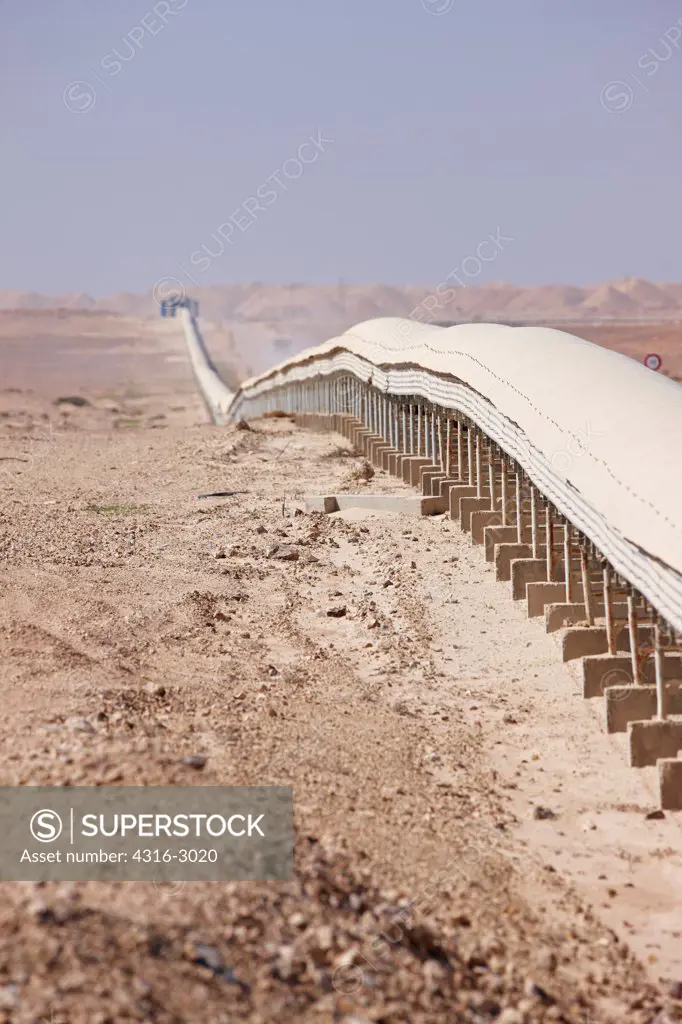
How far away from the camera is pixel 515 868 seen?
720 cm

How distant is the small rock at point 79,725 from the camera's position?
7.57 metres

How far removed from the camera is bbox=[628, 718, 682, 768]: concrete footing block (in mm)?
8570

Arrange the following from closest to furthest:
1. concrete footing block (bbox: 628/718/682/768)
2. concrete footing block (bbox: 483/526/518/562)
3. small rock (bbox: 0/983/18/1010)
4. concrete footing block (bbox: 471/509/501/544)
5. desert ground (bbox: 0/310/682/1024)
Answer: small rock (bbox: 0/983/18/1010)
desert ground (bbox: 0/310/682/1024)
concrete footing block (bbox: 628/718/682/768)
concrete footing block (bbox: 483/526/518/562)
concrete footing block (bbox: 471/509/501/544)

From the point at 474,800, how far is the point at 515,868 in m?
0.83

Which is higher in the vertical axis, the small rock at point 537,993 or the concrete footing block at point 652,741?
the concrete footing block at point 652,741

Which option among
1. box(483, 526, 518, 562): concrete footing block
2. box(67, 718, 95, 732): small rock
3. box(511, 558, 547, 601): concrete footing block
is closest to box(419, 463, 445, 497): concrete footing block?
box(483, 526, 518, 562): concrete footing block

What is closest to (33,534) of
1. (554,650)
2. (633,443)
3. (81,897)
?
(554,650)

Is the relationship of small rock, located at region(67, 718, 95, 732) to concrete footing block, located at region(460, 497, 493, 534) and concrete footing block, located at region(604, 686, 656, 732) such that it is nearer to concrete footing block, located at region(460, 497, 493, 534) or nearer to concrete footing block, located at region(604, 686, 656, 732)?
concrete footing block, located at region(604, 686, 656, 732)

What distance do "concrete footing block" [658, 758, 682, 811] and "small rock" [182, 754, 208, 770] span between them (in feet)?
8.03

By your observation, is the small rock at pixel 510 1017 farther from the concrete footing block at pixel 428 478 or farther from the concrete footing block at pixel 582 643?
the concrete footing block at pixel 428 478

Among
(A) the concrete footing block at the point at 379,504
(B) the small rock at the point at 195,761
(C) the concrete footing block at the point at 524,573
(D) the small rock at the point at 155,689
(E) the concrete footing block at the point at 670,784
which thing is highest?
(A) the concrete footing block at the point at 379,504

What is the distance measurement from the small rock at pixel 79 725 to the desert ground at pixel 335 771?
0.08 feet

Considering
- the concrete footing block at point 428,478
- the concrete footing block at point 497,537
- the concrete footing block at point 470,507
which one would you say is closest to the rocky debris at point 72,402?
the concrete footing block at point 428,478

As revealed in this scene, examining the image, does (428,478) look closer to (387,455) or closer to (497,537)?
(387,455)
